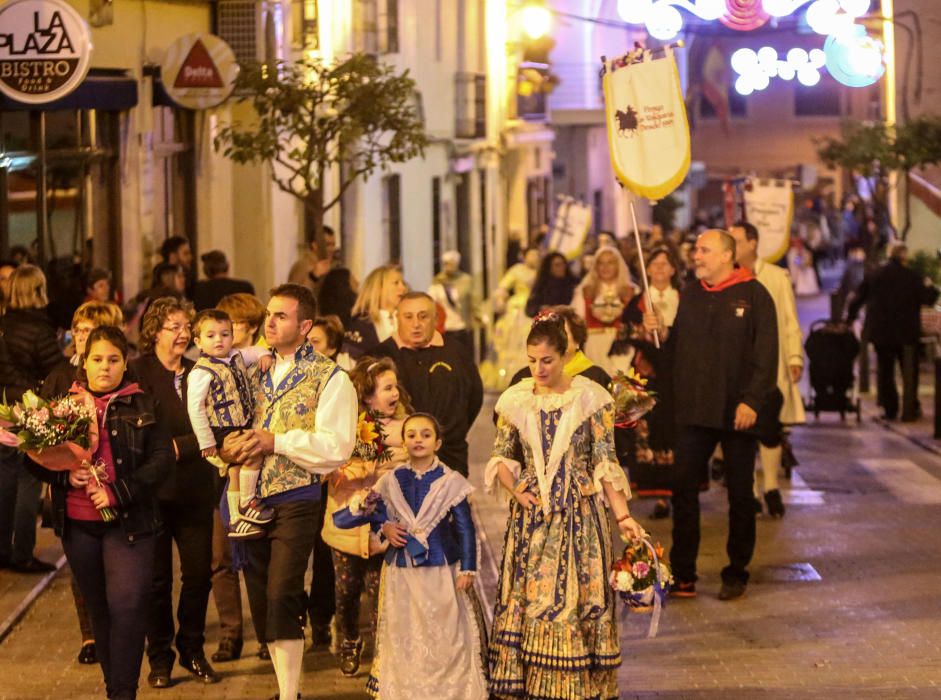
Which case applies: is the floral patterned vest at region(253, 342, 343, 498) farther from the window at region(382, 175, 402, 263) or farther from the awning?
the window at region(382, 175, 402, 263)

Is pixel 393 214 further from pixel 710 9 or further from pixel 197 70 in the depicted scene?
pixel 197 70

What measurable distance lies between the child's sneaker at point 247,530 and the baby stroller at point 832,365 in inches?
469

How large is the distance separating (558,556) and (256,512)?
53.7 inches

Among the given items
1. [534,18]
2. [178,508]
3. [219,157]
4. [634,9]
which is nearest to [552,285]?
[219,157]

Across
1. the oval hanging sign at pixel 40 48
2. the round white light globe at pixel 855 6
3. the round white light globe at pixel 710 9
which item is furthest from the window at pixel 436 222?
the oval hanging sign at pixel 40 48

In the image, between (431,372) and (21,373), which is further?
(21,373)

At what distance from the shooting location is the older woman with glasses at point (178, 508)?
29.9 ft

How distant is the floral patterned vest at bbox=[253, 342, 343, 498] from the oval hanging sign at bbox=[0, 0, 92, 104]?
6177mm

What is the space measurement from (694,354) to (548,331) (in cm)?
254

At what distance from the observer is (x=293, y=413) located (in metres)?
8.19

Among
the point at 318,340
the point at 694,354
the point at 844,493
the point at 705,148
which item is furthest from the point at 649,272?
the point at 705,148

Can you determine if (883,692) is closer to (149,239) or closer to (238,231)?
(149,239)

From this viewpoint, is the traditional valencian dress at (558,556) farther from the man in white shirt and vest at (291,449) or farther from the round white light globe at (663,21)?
the round white light globe at (663,21)

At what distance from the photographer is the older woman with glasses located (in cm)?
911
